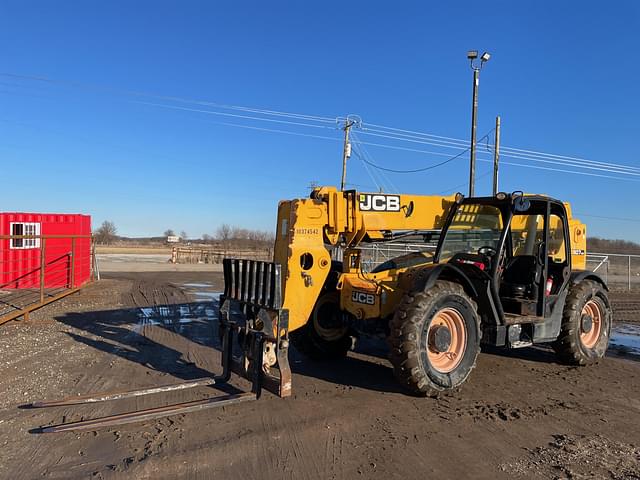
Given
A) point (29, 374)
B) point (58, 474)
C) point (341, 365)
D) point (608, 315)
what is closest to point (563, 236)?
point (608, 315)

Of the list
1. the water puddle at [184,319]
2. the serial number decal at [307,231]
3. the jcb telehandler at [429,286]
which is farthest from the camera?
the water puddle at [184,319]

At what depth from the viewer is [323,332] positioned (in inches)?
280

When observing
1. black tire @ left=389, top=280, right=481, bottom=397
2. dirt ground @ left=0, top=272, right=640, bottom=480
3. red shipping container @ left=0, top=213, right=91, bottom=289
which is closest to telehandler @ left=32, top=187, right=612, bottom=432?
black tire @ left=389, top=280, right=481, bottom=397

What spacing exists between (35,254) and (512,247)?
15.0 meters

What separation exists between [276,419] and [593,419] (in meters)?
3.27

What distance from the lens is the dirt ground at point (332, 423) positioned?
400cm

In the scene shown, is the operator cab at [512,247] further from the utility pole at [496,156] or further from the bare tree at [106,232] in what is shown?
the bare tree at [106,232]

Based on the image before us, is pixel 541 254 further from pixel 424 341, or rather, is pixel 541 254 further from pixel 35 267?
pixel 35 267

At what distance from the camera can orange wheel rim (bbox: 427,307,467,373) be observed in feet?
19.3

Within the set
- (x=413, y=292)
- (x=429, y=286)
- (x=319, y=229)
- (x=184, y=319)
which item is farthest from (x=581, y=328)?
(x=184, y=319)

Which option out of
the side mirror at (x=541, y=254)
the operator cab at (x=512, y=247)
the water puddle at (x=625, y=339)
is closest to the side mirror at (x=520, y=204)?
the operator cab at (x=512, y=247)

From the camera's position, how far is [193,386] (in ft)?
18.7

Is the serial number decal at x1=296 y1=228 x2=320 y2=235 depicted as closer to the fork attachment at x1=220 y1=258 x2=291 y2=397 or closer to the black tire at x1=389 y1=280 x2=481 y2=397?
the fork attachment at x1=220 y1=258 x2=291 y2=397

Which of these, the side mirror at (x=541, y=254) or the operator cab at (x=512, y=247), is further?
the side mirror at (x=541, y=254)
